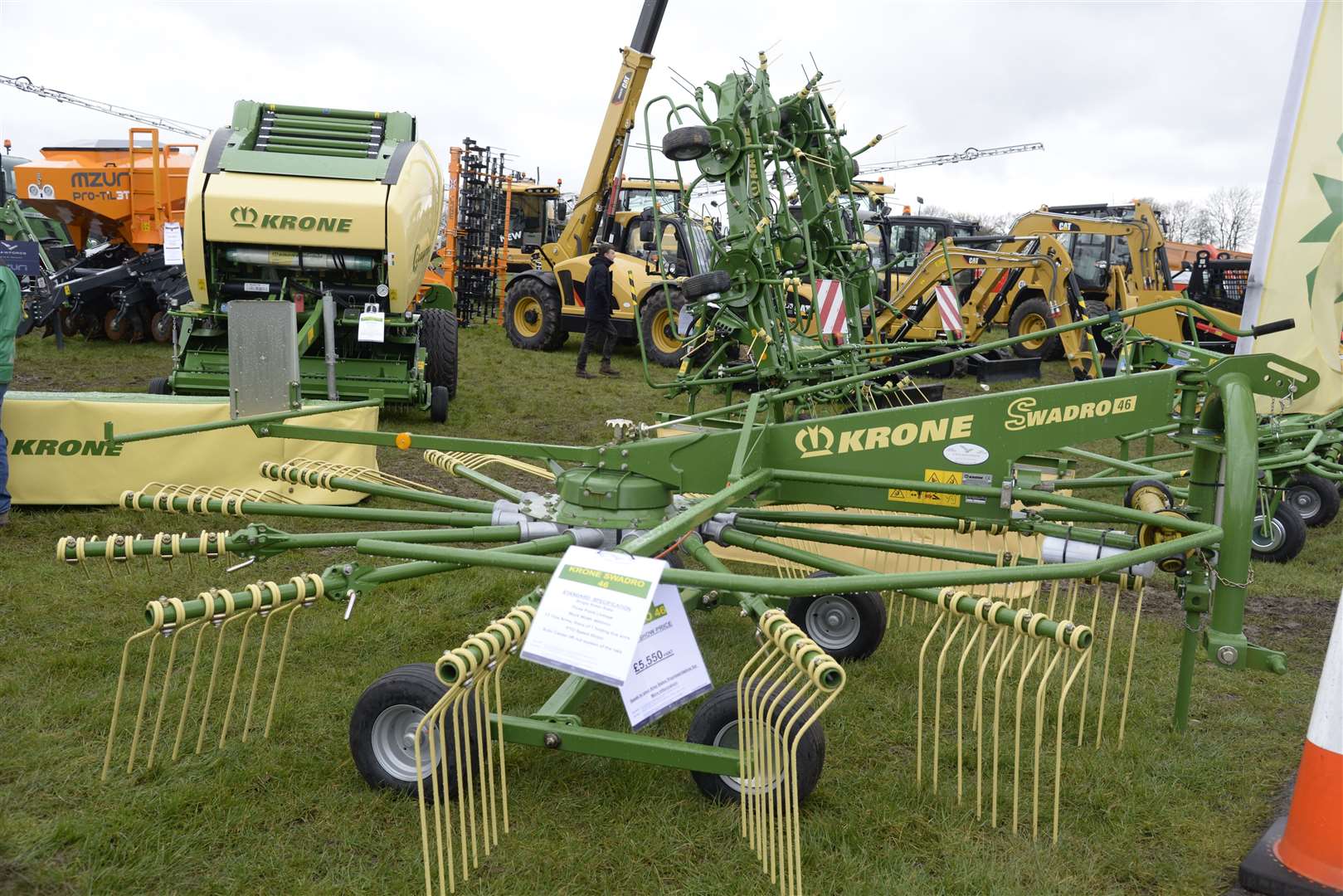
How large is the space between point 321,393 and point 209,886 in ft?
18.3

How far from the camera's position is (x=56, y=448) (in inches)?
225

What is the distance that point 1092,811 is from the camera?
3.19m

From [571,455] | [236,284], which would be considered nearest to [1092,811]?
[571,455]

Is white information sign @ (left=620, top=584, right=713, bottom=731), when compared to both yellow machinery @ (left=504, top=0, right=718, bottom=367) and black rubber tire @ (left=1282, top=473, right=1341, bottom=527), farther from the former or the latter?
yellow machinery @ (left=504, top=0, right=718, bottom=367)

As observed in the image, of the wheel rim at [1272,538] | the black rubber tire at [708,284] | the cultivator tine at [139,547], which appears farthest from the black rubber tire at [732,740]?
the wheel rim at [1272,538]

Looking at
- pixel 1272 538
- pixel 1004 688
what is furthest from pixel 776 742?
pixel 1272 538

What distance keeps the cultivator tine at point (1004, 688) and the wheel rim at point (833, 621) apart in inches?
13.8

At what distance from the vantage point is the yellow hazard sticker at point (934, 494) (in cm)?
343

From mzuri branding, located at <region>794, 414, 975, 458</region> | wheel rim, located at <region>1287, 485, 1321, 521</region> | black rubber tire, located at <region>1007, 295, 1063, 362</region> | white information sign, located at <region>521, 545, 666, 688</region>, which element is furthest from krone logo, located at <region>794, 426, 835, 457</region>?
black rubber tire, located at <region>1007, 295, 1063, 362</region>

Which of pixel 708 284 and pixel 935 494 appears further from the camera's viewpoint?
pixel 708 284

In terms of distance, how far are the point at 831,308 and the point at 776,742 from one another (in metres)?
4.54

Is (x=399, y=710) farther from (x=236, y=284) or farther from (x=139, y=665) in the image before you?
(x=236, y=284)

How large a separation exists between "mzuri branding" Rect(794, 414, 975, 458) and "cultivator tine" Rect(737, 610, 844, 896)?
0.87m

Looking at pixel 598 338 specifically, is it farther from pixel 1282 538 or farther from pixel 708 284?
pixel 1282 538
